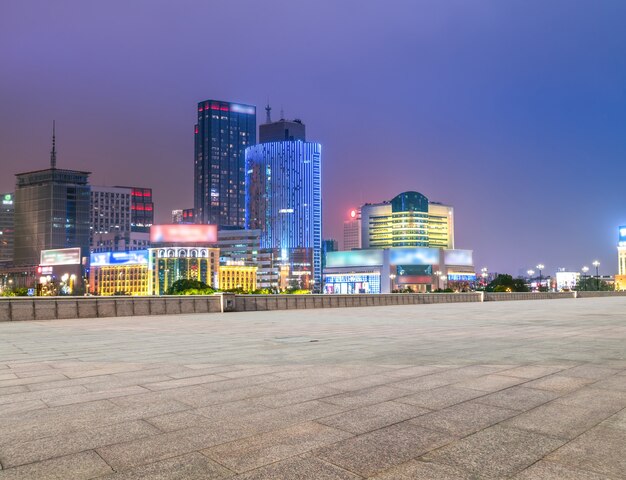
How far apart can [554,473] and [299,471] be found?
202 centimetres

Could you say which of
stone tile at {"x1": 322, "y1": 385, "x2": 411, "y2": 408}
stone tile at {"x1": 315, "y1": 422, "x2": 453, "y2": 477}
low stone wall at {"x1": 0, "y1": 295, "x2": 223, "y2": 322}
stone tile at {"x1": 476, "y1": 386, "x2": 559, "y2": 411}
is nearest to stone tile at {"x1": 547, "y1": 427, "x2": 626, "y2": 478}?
stone tile at {"x1": 315, "y1": 422, "x2": 453, "y2": 477}

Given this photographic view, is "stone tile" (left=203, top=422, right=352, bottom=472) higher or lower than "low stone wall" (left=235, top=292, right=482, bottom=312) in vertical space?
higher

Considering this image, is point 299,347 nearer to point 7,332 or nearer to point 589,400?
point 589,400

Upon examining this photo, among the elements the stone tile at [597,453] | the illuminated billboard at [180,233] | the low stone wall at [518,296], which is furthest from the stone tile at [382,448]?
the illuminated billboard at [180,233]

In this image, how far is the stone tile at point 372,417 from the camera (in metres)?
5.52

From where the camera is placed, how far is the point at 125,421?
226 inches

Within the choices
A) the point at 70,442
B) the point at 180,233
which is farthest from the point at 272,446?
the point at 180,233

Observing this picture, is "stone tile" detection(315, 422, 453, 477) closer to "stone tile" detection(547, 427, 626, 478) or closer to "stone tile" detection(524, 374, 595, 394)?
"stone tile" detection(547, 427, 626, 478)

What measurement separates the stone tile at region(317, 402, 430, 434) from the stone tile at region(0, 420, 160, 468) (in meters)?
1.90

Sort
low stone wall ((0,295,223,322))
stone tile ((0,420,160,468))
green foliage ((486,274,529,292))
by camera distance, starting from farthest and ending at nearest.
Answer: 1. green foliage ((486,274,529,292))
2. low stone wall ((0,295,223,322))
3. stone tile ((0,420,160,468))

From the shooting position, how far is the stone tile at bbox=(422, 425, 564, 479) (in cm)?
433

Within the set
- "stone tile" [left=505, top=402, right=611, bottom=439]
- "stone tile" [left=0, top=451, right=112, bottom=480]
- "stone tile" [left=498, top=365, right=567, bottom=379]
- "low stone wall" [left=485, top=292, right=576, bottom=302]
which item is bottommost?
"low stone wall" [left=485, top=292, right=576, bottom=302]

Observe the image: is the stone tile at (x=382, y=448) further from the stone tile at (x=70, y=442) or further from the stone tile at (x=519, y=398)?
the stone tile at (x=70, y=442)

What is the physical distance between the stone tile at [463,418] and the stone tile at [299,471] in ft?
5.13
